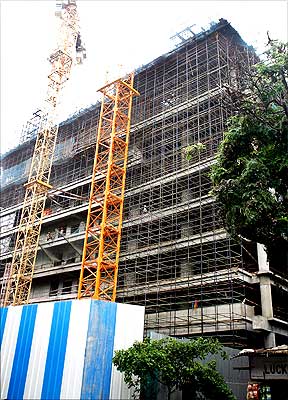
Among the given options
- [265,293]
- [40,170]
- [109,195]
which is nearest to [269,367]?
[265,293]

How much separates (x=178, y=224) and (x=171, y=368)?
13217mm

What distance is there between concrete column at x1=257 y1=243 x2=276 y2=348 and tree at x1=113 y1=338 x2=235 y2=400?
342 inches

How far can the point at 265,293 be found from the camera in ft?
80.0

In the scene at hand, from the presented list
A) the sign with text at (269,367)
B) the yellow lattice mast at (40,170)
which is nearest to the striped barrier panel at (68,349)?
the sign with text at (269,367)

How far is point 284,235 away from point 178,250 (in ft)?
40.9

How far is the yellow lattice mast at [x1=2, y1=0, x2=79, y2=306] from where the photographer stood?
33603 millimetres

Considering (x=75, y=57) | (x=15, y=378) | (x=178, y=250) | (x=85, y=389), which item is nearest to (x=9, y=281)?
(x=178, y=250)

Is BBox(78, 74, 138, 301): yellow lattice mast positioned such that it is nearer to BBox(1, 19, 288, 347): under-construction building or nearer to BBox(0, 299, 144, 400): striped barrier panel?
BBox(1, 19, 288, 347): under-construction building

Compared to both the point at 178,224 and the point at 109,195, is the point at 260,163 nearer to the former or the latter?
the point at 178,224

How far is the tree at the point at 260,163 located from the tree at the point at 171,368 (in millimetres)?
5055

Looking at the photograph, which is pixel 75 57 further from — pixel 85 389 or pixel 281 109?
pixel 85 389

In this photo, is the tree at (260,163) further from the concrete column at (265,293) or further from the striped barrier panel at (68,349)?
the concrete column at (265,293)

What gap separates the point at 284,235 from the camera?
52.0ft

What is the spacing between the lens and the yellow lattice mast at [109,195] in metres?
27.3
